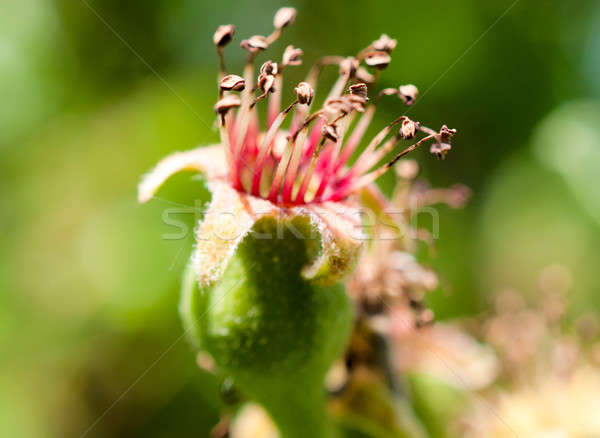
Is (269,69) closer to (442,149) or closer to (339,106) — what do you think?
(339,106)

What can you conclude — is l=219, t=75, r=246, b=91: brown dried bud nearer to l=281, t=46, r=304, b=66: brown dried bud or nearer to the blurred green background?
l=281, t=46, r=304, b=66: brown dried bud

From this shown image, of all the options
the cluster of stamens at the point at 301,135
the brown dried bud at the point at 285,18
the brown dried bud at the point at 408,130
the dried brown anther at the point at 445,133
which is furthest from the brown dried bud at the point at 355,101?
the brown dried bud at the point at 285,18

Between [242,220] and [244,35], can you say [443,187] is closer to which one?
[244,35]

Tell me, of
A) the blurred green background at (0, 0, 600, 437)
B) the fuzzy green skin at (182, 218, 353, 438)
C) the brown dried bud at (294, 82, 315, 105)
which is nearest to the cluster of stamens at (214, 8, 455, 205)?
the brown dried bud at (294, 82, 315, 105)

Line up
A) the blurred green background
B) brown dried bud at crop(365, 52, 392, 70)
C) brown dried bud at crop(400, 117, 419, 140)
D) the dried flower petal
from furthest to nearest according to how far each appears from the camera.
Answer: the blurred green background, brown dried bud at crop(365, 52, 392, 70), brown dried bud at crop(400, 117, 419, 140), the dried flower petal

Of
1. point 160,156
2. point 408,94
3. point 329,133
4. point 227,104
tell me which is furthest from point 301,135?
point 160,156

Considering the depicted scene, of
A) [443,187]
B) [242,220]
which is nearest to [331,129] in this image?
[242,220]
